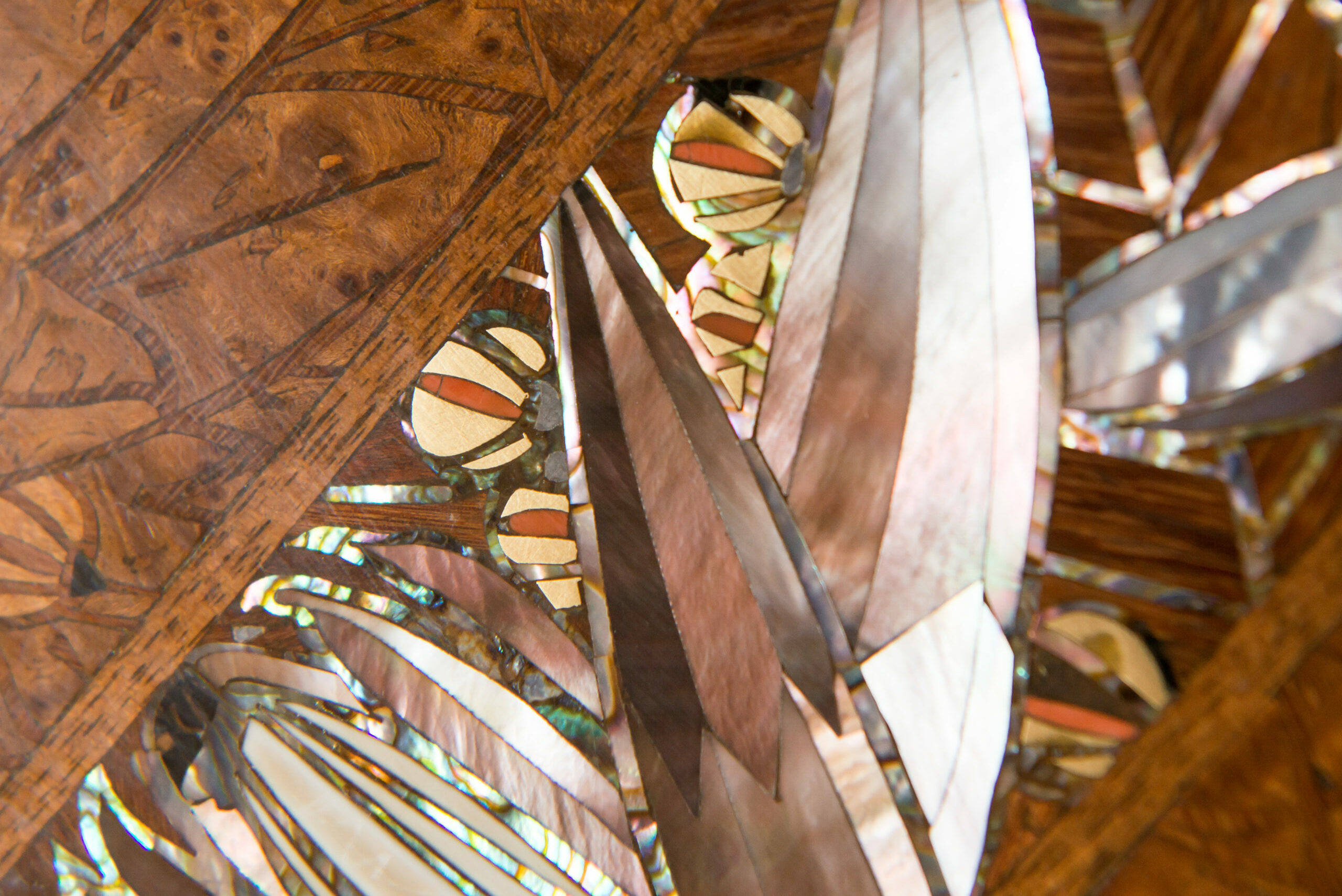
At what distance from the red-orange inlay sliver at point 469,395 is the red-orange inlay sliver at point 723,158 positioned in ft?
0.65

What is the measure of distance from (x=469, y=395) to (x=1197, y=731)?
0.48m

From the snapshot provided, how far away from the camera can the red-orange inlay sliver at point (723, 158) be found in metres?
0.53

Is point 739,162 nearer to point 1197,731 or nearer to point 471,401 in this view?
point 471,401

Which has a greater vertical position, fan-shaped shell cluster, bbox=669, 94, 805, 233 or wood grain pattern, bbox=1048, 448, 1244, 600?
fan-shaped shell cluster, bbox=669, 94, 805, 233

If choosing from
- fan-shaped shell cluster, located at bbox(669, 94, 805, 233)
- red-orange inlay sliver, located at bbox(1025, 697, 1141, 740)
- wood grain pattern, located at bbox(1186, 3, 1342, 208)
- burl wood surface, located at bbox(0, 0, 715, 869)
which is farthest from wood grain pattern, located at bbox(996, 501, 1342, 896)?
Answer: burl wood surface, located at bbox(0, 0, 715, 869)

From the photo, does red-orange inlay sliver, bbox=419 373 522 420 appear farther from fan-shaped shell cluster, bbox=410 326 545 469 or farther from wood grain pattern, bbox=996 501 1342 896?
wood grain pattern, bbox=996 501 1342 896

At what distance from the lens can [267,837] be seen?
0.78 m

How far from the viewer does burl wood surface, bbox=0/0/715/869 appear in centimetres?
58

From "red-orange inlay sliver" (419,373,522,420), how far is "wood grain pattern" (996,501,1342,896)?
1.37ft

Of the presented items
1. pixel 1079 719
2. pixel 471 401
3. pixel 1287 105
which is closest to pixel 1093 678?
pixel 1079 719

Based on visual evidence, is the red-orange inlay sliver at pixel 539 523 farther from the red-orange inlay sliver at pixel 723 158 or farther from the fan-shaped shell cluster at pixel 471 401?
the red-orange inlay sliver at pixel 723 158

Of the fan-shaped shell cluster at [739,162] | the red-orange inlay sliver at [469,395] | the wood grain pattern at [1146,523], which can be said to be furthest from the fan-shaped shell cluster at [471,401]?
the wood grain pattern at [1146,523]

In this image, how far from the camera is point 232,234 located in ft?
2.07

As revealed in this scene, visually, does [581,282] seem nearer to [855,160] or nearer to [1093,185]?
[855,160]
